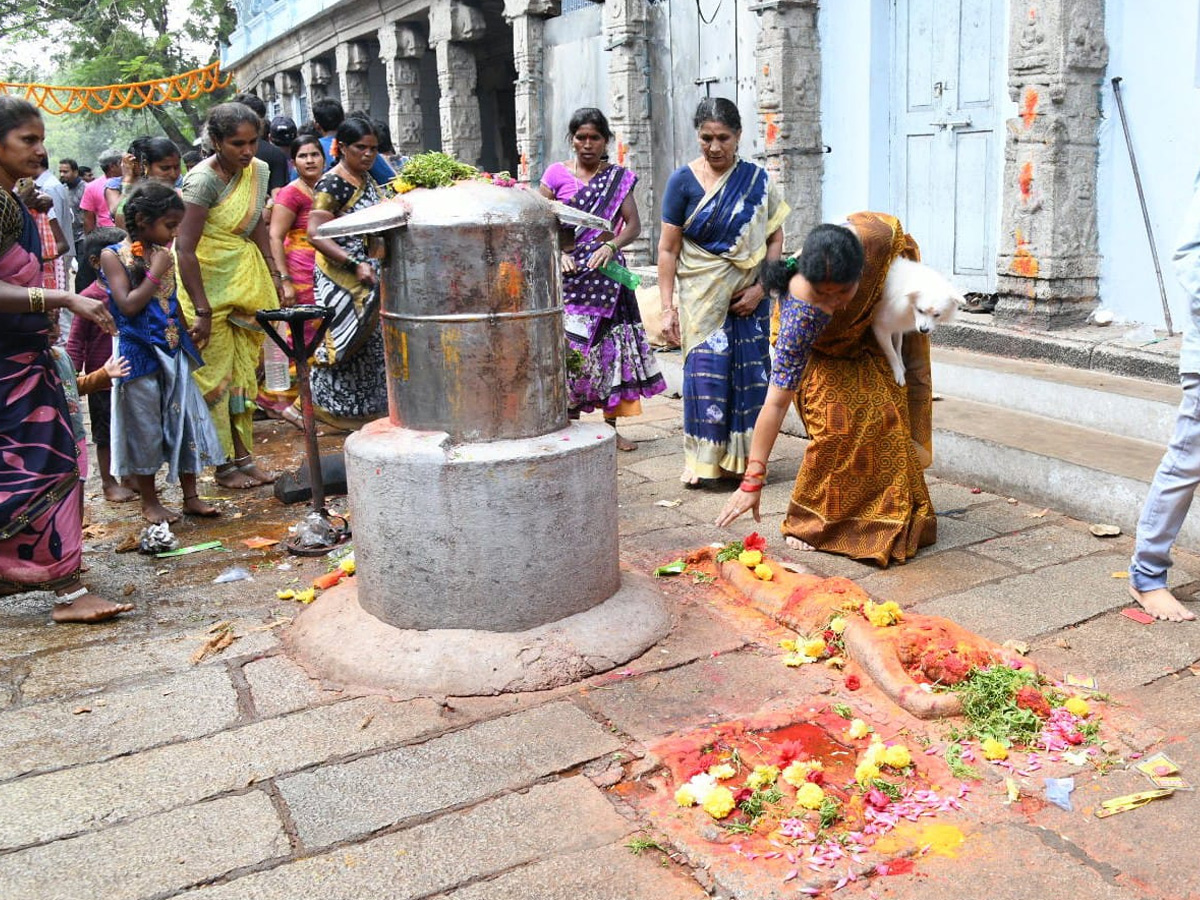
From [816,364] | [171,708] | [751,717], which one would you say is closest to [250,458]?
[171,708]

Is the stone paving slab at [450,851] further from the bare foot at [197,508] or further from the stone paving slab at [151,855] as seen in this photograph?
the bare foot at [197,508]

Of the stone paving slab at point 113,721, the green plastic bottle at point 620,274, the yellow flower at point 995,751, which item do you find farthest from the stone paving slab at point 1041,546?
the stone paving slab at point 113,721

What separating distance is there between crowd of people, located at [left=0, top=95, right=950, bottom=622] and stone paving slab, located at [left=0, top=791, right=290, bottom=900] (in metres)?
1.62

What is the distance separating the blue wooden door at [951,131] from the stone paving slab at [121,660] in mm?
5725

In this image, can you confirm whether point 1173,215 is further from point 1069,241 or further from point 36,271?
point 36,271

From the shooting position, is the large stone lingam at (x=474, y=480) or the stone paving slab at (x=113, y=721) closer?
the stone paving slab at (x=113, y=721)

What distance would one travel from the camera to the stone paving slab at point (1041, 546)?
4.35 metres

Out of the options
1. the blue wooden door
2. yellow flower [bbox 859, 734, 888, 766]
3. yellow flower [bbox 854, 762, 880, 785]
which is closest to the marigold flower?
yellow flower [bbox 859, 734, 888, 766]

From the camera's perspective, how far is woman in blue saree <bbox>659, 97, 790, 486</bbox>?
17.7 ft

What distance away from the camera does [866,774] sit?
109 inches

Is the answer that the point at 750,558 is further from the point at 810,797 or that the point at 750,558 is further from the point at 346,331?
the point at 346,331

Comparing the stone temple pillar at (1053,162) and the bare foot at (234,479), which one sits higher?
the stone temple pillar at (1053,162)

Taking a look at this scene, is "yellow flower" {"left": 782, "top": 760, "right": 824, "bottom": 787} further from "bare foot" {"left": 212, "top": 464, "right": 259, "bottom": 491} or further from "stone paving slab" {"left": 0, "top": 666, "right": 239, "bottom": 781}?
"bare foot" {"left": 212, "top": 464, "right": 259, "bottom": 491}

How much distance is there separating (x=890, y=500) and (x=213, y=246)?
3.77 metres
